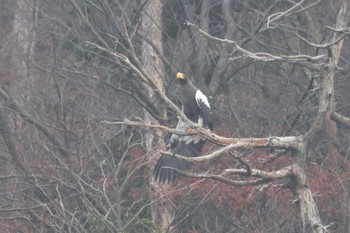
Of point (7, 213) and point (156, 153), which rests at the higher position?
point (156, 153)

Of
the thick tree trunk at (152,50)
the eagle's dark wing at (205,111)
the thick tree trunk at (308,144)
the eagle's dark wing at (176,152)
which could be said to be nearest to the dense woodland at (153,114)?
the thick tree trunk at (152,50)

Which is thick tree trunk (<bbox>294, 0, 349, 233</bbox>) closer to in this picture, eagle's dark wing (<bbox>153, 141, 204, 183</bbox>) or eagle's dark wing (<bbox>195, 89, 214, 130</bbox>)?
eagle's dark wing (<bbox>153, 141, 204, 183</bbox>)

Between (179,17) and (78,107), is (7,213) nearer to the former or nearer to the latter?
(78,107)

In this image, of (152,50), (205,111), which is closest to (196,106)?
(205,111)

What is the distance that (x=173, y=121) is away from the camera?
1462 centimetres

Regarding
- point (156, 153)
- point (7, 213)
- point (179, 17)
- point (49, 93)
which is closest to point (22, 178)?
point (7, 213)

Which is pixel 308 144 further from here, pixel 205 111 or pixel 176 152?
pixel 205 111

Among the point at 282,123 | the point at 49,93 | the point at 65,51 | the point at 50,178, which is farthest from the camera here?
the point at 65,51

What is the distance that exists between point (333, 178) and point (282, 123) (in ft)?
5.68

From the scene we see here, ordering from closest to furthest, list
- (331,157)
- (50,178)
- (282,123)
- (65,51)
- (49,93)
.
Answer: (50,178) < (331,157) < (282,123) < (49,93) < (65,51)

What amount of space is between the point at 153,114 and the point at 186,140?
8.52 ft

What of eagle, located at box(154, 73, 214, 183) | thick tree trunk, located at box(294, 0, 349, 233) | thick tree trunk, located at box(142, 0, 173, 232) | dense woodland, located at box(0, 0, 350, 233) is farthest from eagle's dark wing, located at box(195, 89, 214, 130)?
thick tree trunk, located at box(294, 0, 349, 233)

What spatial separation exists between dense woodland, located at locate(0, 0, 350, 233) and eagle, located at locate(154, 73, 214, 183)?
6.4 inches

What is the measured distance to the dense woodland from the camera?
12234 millimetres
